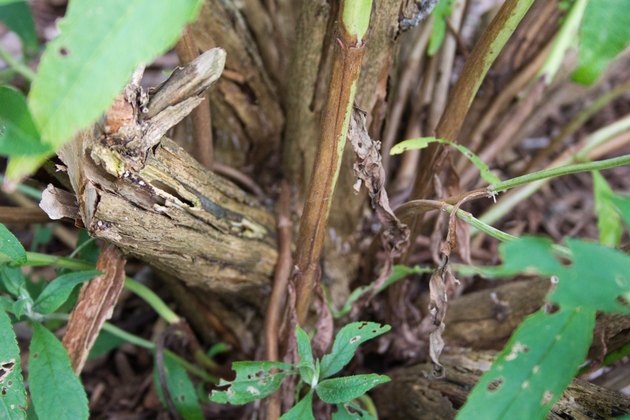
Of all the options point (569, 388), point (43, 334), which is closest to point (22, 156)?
point (43, 334)

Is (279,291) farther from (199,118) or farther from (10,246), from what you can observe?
(10,246)

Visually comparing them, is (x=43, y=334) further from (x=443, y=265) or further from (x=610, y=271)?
(x=610, y=271)

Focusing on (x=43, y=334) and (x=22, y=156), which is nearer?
(x=22, y=156)

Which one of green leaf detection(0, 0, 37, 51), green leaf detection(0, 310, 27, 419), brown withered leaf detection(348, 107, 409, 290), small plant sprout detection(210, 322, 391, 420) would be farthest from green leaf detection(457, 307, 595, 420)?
green leaf detection(0, 0, 37, 51)

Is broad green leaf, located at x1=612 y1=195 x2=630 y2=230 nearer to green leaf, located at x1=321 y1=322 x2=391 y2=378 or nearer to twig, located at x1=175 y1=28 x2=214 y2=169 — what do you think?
green leaf, located at x1=321 y1=322 x2=391 y2=378

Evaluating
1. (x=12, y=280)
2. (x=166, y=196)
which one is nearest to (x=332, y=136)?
(x=166, y=196)

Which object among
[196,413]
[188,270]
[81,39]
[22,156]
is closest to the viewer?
[81,39]
